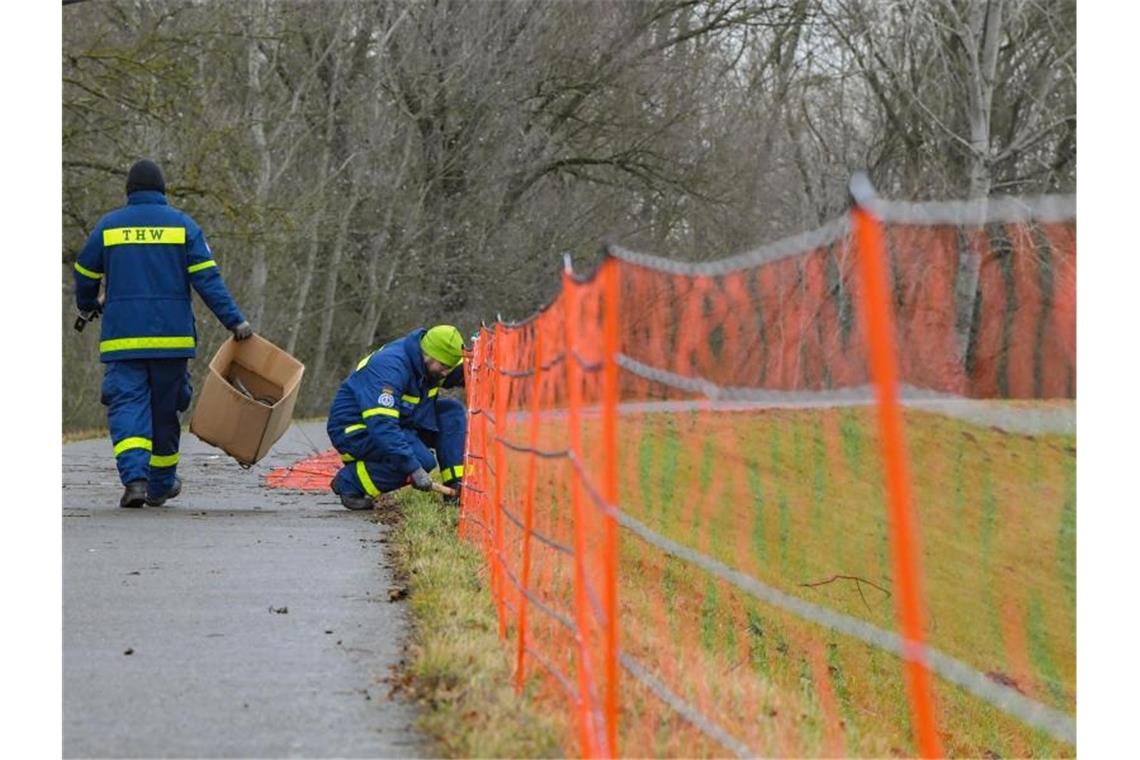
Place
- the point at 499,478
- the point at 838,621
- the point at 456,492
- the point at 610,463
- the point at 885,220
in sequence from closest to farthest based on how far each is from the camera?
the point at 885,220, the point at 838,621, the point at 610,463, the point at 499,478, the point at 456,492

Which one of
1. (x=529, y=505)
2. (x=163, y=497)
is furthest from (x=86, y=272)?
(x=529, y=505)

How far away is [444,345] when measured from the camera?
1039 cm

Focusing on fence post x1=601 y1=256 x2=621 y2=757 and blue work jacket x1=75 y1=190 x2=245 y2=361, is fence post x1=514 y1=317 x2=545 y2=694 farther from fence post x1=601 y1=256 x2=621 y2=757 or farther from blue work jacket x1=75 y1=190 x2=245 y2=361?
blue work jacket x1=75 y1=190 x2=245 y2=361

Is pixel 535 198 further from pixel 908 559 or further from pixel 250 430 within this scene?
pixel 908 559

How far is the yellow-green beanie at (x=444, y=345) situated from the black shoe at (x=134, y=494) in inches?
68.3

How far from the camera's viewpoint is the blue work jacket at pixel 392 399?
10.2 metres

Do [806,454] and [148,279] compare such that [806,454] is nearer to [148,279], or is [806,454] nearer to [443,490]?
[443,490]

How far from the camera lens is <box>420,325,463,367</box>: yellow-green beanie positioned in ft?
34.1

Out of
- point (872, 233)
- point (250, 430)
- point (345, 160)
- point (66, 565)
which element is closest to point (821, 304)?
point (872, 233)

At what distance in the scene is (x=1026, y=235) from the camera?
15.9 feet

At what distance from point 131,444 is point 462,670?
A: 16.0 ft

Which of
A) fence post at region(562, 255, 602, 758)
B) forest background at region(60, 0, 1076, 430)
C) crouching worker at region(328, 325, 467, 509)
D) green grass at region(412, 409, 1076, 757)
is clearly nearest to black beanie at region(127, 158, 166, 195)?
crouching worker at region(328, 325, 467, 509)

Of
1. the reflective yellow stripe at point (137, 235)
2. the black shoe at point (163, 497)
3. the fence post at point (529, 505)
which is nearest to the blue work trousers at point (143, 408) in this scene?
the black shoe at point (163, 497)

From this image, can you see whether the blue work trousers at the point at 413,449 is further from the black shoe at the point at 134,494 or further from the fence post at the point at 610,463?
the fence post at the point at 610,463
